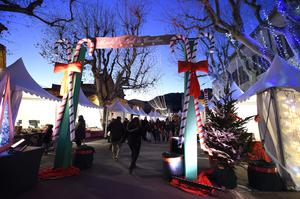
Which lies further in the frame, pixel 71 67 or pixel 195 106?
pixel 71 67

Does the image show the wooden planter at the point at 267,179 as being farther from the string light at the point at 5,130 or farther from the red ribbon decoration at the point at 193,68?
the string light at the point at 5,130

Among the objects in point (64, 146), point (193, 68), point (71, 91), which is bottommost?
point (64, 146)

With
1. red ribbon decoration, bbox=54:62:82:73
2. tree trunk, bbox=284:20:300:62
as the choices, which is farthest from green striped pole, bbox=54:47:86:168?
tree trunk, bbox=284:20:300:62

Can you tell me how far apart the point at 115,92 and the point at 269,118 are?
1597cm

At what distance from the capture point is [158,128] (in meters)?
16.6

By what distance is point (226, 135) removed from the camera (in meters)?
5.21

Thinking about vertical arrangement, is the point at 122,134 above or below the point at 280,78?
below

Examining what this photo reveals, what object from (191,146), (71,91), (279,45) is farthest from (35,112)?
(279,45)

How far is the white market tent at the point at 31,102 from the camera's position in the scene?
24.4ft

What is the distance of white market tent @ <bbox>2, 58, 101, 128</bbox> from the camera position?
24.4ft

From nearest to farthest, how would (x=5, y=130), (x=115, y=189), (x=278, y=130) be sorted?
(x=115, y=189) → (x=5, y=130) → (x=278, y=130)

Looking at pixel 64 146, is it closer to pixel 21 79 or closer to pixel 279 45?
pixel 21 79

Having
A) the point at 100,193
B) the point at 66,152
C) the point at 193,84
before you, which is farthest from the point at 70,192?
the point at 193,84

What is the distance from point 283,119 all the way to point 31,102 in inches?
559
